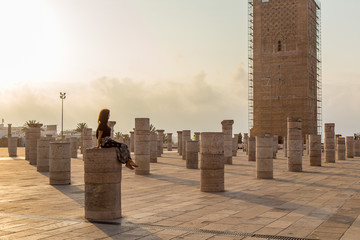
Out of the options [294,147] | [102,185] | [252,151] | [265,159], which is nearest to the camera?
[102,185]

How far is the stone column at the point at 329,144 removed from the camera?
2595 centimetres

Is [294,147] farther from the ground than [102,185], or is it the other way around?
[294,147]

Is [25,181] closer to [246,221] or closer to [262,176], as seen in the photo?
[262,176]

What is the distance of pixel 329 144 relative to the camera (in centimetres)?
2611

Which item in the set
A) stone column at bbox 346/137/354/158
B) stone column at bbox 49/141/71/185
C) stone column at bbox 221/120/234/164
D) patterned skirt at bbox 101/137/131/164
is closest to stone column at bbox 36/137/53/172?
stone column at bbox 49/141/71/185

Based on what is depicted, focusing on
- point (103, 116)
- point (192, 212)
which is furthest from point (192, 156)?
point (103, 116)

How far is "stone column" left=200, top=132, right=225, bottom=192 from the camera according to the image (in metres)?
11.9

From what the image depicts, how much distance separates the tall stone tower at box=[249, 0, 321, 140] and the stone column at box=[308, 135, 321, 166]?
32.4 m

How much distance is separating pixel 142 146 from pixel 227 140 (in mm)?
7549

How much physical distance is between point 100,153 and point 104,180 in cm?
49

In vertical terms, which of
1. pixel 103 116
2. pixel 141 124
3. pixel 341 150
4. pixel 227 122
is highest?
pixel 227 122

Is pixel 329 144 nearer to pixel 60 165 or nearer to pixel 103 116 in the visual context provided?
pixel 60 165

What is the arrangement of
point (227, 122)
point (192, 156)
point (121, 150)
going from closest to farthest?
point (121, 150) → point (192, 156) → point (227, 122)

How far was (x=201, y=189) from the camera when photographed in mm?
11977
